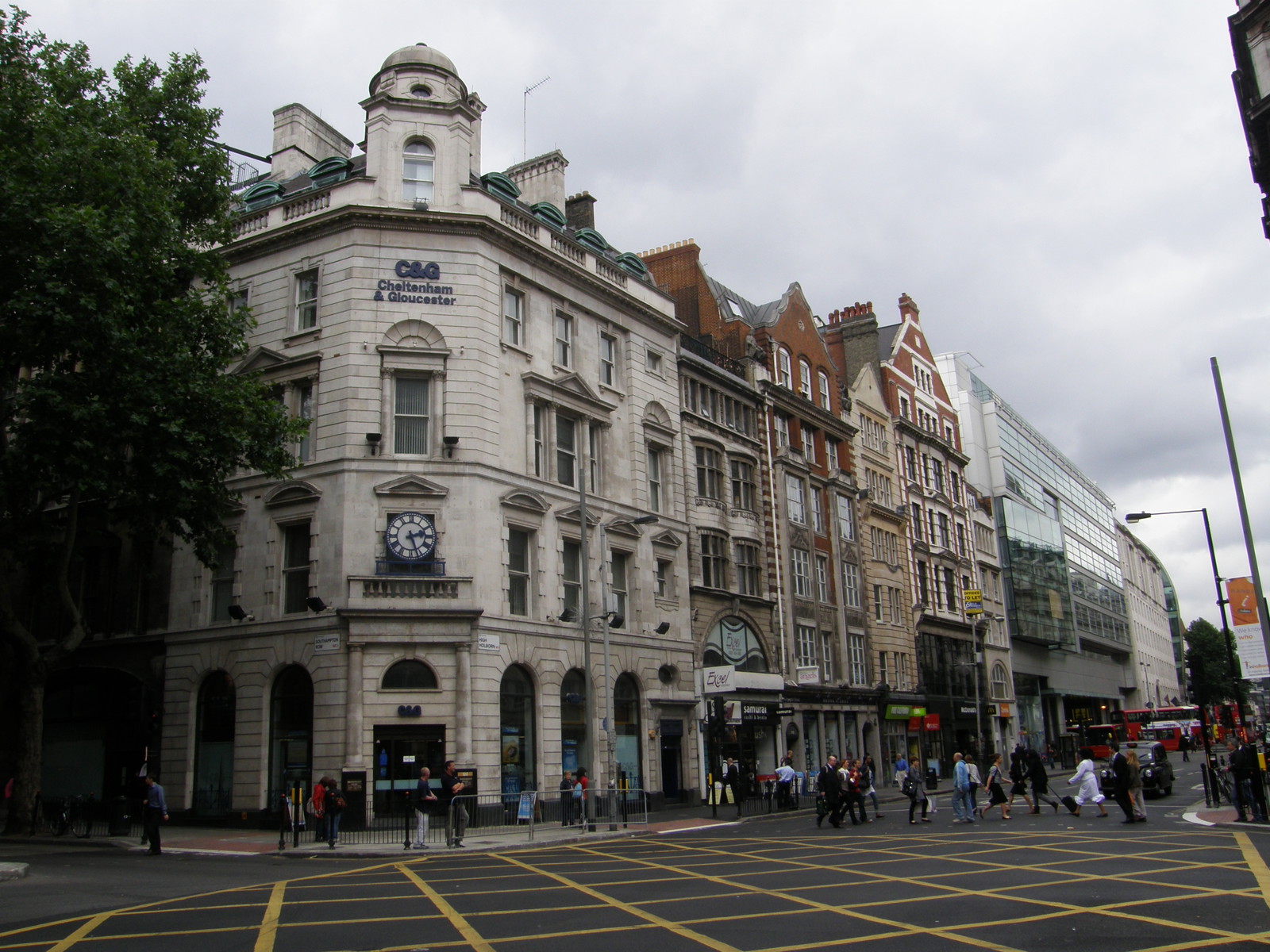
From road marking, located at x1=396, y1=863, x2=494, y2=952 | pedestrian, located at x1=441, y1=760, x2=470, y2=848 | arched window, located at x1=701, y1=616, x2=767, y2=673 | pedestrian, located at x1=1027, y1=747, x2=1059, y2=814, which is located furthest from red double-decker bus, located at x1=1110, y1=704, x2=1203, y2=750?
road marking, located at x1=396, y1=863, x2=494, y2=952

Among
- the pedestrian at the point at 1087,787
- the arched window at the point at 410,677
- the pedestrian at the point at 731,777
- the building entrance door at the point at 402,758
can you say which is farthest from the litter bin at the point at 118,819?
the pedestrian at the point at 1087,787

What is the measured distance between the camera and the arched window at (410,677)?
27406mm

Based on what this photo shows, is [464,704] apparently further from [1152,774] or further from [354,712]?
[1152,774]

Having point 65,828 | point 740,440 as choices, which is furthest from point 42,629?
point 740,440

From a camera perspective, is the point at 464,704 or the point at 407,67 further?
the point at 407,67

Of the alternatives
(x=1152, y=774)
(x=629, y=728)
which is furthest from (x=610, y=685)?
(x=1152, y=774)

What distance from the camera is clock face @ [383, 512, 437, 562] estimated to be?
28.0 m

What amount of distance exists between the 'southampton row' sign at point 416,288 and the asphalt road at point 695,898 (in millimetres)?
15867

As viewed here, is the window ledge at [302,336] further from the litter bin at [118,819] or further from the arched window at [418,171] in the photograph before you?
the litter bin at [118,819]

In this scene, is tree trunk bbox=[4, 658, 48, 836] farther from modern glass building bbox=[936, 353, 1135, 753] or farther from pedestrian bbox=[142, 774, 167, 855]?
modern glass building bbox=[936, 353, 1135, 753]

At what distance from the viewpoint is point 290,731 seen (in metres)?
28.4

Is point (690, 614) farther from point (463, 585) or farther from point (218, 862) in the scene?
point (218, 862)

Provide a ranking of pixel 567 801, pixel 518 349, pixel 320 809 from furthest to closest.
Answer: pixel 518 349 → pixel 567 801 → pixel 320 809

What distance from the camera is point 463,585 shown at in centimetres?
2834
